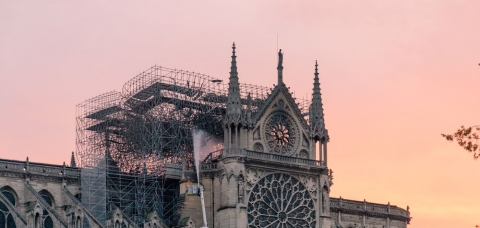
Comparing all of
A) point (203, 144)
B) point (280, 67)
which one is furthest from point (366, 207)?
point (203, 144)

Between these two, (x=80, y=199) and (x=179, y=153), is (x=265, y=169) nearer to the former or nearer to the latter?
(x=179, y=153)

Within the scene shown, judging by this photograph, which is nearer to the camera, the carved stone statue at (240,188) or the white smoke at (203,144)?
the carved stone statue at (240,188)

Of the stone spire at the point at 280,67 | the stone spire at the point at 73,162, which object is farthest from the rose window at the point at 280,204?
the stone spire at the point at 73,162

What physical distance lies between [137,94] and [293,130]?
13222 mm

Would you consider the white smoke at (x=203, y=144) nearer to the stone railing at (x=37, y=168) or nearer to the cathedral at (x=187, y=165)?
the cathedral at (x=187, y=165)

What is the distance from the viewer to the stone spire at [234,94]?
8594 centimetres

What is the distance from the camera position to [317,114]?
298ft

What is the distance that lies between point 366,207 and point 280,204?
16811 millimetres

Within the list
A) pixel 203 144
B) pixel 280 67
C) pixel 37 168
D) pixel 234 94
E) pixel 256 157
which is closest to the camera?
pixel 37 168

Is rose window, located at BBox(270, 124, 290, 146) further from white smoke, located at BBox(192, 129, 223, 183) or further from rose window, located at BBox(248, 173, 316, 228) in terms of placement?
white smoke, located at BBox(192, 129, 223, 183)

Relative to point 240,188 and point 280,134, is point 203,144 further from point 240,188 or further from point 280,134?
point 240,188

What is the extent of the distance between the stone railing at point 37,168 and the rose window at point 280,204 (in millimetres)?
14202

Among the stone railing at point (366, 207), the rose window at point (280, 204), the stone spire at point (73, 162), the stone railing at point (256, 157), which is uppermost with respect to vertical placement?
the stone spire at point (73, 162)

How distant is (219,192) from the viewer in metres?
85.4
